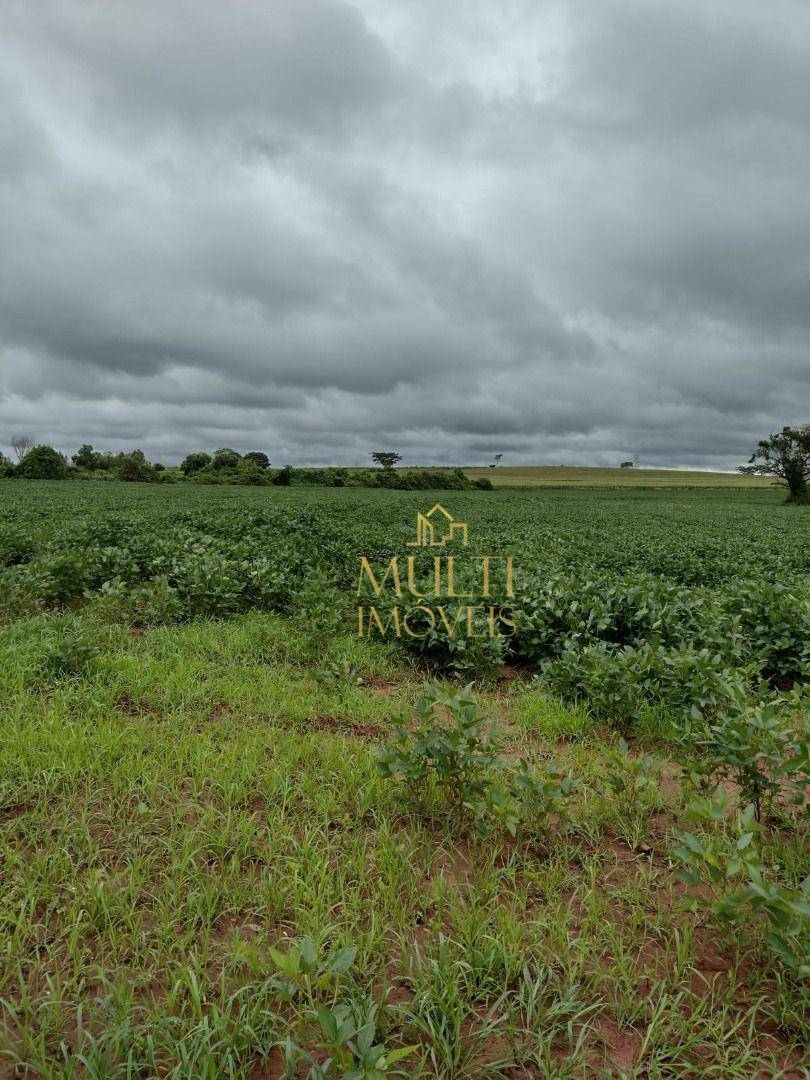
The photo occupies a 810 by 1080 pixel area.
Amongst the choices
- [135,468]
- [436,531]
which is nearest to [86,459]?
[135,468]

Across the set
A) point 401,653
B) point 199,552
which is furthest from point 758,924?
point 199,552

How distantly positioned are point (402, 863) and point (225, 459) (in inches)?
4500

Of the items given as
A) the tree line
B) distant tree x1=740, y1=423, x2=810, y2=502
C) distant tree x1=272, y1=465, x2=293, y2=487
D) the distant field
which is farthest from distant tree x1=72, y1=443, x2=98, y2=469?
distant tree x1=740, y1=423, x2=810, y2=502

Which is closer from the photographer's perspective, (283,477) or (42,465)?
(42,465)

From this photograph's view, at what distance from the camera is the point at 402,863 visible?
285 cm

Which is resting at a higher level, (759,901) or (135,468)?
(135,468)

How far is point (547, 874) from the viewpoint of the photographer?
2.83 meters

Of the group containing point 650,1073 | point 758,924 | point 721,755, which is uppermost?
point 721,755

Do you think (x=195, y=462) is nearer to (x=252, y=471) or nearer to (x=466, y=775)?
(x=252, y=471)

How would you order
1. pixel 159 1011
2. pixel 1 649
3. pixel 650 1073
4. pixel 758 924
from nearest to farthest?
pixel 650 1073
pixel 159 1011
pixel 758 924
pixel 1 649

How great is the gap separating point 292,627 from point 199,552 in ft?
11.8

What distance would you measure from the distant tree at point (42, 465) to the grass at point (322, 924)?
321 ft

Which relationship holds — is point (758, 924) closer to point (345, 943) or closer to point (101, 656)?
point (345, 943)

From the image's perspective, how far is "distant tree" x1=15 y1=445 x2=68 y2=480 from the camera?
83.5 m
